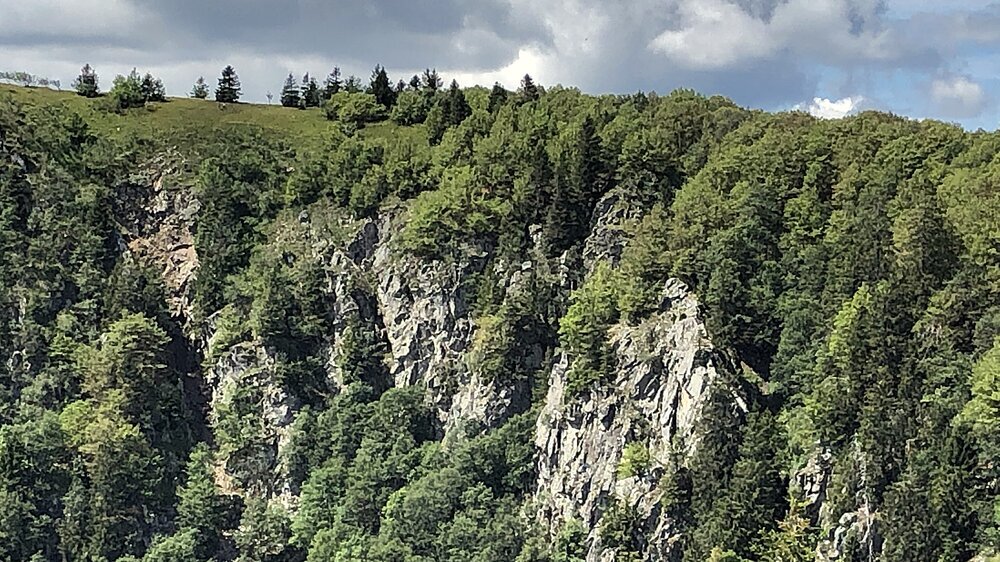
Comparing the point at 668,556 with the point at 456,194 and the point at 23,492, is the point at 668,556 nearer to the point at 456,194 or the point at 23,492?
the point at 456,194

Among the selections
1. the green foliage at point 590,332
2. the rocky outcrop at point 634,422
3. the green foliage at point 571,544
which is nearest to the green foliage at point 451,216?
the green foliage at point 590,332

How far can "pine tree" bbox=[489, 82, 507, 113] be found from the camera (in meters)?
144

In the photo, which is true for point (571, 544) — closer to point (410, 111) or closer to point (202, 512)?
point (202, 512)

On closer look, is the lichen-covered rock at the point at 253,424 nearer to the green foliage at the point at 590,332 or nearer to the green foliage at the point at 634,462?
the green foliage at the point at 590,332

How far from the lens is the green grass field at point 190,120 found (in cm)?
15625

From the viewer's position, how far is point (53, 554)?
424 ft

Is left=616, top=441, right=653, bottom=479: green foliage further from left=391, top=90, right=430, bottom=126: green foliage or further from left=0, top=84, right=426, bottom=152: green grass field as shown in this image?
left=391, top=90, right=430, bottom=126: green foliage

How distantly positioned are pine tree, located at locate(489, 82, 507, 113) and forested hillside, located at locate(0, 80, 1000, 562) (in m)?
0.46

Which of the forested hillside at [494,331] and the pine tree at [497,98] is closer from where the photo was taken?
the forested hillside at [494,331]

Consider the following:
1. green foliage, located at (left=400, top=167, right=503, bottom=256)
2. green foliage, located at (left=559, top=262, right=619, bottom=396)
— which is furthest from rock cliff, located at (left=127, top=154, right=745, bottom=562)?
green foliage, located at (left=400, top=167, right=503, bottom=256)

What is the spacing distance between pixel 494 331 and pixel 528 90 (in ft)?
138

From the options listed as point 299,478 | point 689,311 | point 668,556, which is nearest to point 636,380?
point 689,311

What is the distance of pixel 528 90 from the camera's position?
5920 inches

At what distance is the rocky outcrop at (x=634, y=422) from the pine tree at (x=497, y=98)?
41910 mm
